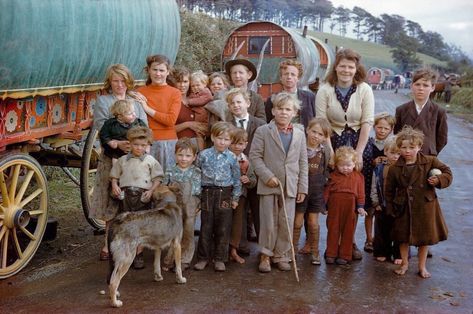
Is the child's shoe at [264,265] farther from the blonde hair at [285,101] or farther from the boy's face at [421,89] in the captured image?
the boy's face at [421,89]

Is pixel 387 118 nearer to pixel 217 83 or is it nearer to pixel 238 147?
pixel 238 147

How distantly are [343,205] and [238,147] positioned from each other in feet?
3.78

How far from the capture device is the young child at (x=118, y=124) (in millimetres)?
4832

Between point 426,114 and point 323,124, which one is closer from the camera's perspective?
point 323,124

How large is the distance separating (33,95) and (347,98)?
9.44ft

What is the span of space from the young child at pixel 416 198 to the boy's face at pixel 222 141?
154 cm

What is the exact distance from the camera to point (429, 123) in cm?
541

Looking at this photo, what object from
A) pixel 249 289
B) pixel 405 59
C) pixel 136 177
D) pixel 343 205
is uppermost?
pixel 405 59

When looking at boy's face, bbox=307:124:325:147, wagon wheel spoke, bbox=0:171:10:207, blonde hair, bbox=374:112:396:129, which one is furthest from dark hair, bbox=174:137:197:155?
blonde hair, bbox=374:112:396:129

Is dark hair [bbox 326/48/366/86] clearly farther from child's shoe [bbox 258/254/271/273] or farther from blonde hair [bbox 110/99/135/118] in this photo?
blonde hair [bbox 110/99/135/118]

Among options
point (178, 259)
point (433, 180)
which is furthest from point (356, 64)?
point (178, 259)

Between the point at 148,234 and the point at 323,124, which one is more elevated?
the point at 323,124

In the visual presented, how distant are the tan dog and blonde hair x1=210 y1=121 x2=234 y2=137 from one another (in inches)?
23.9

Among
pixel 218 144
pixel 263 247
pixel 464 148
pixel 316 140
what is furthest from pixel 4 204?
pixel 464 148
